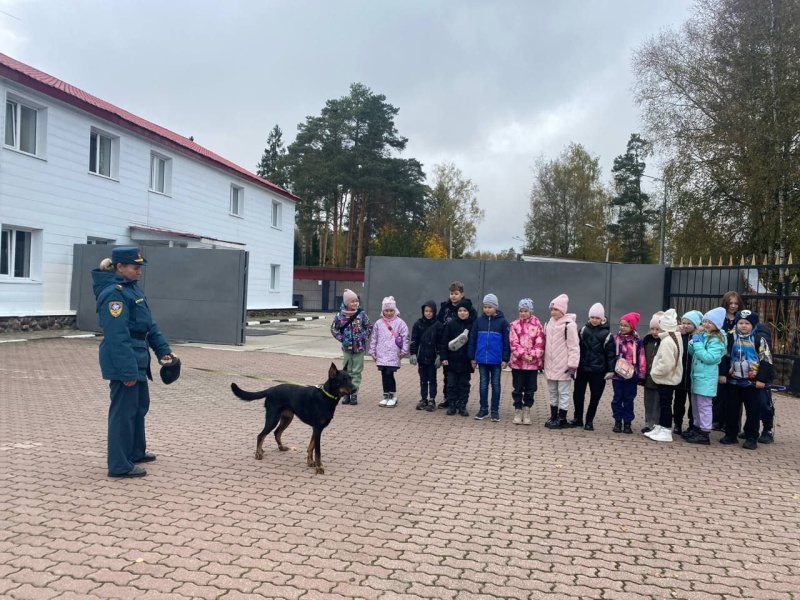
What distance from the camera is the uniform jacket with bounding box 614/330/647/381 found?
816 cm

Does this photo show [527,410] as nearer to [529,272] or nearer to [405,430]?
[405,430]

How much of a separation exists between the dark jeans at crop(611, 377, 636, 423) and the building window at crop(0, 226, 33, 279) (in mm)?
15229

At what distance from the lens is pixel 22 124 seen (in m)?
16.8

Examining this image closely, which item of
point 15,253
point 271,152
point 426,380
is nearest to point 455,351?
point 426,380

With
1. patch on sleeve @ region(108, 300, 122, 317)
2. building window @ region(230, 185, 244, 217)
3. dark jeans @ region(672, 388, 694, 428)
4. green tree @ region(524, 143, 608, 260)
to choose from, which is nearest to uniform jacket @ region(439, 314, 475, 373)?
dark jeans @ region(672, 388, 694, 428)

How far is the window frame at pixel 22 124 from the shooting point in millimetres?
16172

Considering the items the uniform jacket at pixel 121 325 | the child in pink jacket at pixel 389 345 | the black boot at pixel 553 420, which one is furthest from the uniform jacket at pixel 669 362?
the uniform jacket at pixel 121 325

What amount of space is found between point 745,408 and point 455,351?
3.64 m

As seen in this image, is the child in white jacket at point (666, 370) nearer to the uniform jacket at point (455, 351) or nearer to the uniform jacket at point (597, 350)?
the uniform jacket at point (597, 350)

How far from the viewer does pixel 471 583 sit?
3.75m

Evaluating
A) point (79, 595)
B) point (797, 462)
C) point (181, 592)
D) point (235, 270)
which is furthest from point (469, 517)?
point (235, 270)

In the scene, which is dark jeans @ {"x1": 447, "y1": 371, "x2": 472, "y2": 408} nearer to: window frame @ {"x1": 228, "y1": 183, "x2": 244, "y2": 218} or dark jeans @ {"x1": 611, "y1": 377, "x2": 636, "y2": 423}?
dark jeans @ {"x1": 611, "y1": 377, "x2": 636, "y2": 423}

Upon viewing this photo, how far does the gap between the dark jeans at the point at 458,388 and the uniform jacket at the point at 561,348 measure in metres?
1.19

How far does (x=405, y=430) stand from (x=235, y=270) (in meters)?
9.81
